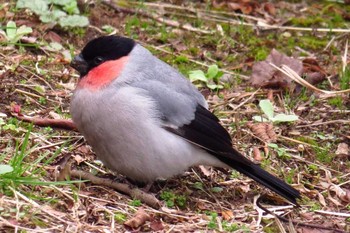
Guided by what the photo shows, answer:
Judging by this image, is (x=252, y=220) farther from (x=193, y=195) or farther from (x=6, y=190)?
(x=6, y=190)

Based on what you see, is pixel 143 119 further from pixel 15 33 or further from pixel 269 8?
pixel 269 8

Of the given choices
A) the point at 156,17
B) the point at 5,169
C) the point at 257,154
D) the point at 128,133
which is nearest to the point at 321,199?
the point at 257,154

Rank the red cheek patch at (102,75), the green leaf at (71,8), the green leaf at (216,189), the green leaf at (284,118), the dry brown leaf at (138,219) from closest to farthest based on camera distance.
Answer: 1. the dry brown leaf at (138,219)
2. the red cheek patch at (102,75)
3. the green leaf at (216,189)
4. the green leaf at (284,118)
5. the green leaf at (71,8)

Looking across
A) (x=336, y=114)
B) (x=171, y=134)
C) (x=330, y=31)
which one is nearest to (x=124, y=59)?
(x=171, y=134)

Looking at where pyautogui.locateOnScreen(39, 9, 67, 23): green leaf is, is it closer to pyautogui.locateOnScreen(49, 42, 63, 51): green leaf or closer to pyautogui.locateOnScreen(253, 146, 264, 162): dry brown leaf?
pyautogui.locateOnScreen(49, 42, 63, 51): green leaf

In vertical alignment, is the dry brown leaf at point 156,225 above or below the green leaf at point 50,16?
below

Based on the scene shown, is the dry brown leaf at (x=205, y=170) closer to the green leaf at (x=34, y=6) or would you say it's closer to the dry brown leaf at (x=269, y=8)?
the green leaf at (x=34, y=6)

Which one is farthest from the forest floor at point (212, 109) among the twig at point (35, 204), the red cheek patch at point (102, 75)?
the red cheek patch at point (102, 75)
